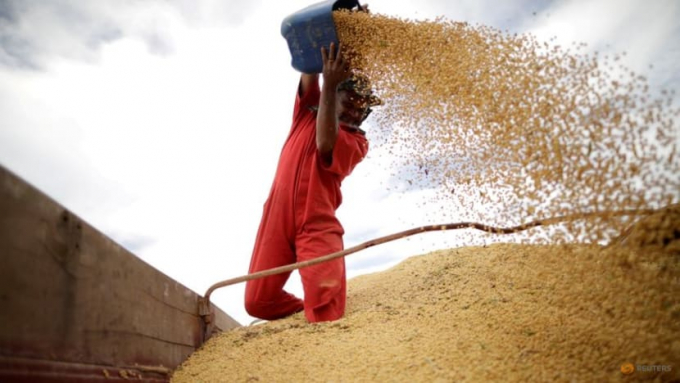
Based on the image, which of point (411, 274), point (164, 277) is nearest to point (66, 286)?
point (164, 277)

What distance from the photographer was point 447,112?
1.86 meters

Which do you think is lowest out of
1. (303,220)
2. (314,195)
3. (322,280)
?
(322,280)

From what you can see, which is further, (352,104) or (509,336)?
(352,104)

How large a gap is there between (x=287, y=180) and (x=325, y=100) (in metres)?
0.53

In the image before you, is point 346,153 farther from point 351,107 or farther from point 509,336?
point 509,336

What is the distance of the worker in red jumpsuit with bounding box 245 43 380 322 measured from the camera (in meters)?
2.41

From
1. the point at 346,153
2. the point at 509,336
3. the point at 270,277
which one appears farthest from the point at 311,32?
the point at 509,336

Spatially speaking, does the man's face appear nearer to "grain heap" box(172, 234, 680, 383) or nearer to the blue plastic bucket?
the blue plastic bucket

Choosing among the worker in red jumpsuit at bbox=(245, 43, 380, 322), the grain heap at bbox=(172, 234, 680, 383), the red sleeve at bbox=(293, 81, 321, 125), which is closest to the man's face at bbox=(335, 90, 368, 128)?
the worker in red jumpsuit at bbox=(245, 43, 380, 322)

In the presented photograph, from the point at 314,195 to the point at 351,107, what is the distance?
618mm

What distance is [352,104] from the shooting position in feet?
9.18

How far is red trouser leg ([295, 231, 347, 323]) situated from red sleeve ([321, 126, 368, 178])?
1.29 ft

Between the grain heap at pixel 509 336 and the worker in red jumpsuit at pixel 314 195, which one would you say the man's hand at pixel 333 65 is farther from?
the grain heap at pixel 509 336

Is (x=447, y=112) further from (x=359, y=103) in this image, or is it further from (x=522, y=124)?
(x=359, y=103)
